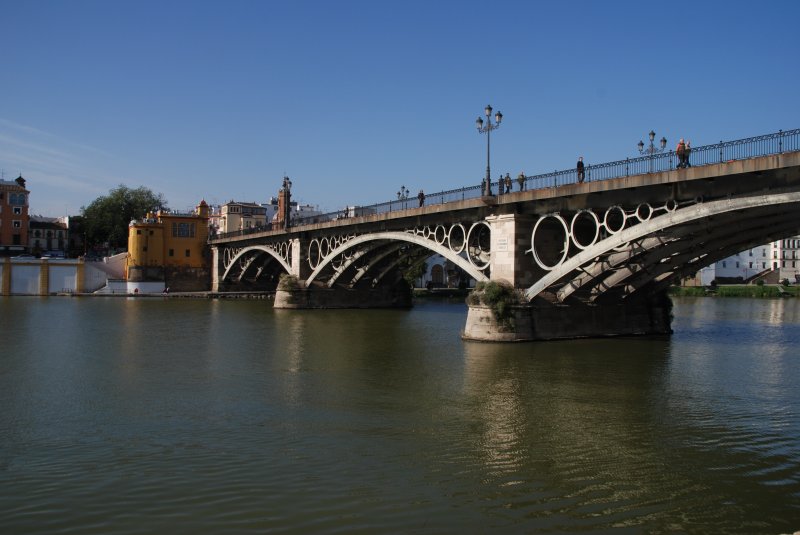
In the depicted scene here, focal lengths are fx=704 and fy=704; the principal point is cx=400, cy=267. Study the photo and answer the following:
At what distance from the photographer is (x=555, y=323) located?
2675 centimetres

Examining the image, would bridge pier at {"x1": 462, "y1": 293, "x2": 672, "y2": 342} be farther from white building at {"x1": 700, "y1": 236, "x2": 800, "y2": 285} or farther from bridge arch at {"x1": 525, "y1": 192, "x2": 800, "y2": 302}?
white building at {"x1": 700, "y1": 236, "x2": 800, "y2": 285}

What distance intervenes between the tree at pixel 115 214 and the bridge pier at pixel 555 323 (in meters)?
77.2

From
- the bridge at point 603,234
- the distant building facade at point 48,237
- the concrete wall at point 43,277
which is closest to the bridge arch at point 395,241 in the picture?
the bridge at point 603,234

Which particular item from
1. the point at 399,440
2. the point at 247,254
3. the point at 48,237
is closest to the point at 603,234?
the point at 399,440

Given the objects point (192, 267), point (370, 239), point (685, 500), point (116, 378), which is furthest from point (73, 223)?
point (685, 500)

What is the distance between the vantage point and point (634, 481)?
32.4 feet

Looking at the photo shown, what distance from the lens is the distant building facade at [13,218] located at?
81000 mm

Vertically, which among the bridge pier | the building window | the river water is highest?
the building window

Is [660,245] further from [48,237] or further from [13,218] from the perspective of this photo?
[48,237]

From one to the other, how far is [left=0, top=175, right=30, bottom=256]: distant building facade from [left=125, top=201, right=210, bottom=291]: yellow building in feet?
53.7

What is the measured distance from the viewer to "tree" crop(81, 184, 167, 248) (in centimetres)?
9344

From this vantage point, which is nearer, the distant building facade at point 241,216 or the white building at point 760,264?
the white building at point 760,264

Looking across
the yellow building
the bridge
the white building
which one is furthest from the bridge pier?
the white building

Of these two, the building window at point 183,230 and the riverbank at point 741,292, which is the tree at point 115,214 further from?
the riverbank at point 741,292
